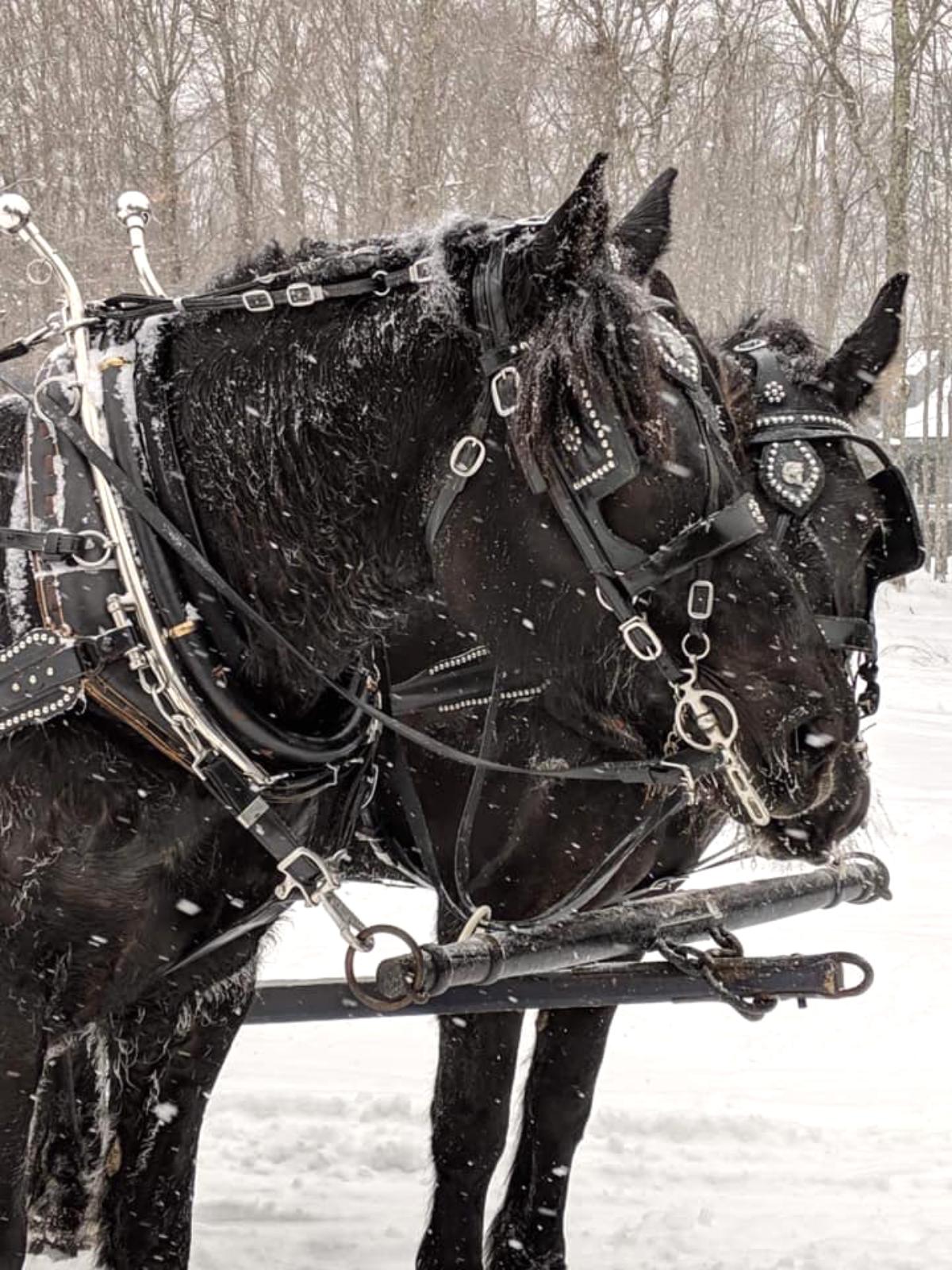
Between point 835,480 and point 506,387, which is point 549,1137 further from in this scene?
point 506,387

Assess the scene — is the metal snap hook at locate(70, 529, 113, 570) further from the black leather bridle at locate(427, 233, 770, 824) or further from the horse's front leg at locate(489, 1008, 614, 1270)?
the horse's front leg at locate(489, 1008, 614, 1270)

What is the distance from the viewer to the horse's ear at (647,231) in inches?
76.8

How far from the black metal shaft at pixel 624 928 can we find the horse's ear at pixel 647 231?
116 cm

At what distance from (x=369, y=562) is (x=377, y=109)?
37.2 ft

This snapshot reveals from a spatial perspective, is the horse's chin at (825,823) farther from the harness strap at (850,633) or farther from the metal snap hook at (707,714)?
the harness strap at (850,633)

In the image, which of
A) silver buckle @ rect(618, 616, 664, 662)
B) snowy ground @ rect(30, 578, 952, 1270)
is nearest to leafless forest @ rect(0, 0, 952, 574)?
snowy ground @ rect(30, 578, 952, 1270)

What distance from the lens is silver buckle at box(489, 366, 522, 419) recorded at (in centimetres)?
176

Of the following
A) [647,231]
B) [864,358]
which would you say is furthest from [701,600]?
[864,358]

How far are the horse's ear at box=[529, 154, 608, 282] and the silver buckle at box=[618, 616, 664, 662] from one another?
465 mm

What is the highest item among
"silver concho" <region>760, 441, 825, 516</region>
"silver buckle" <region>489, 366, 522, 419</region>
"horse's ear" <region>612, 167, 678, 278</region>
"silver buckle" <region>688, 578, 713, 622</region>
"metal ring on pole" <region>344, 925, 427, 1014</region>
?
"horse's ear" <region>612, 167, 678, 278</region>

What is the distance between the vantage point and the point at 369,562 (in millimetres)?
1895

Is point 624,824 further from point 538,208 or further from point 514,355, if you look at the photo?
point 538,208

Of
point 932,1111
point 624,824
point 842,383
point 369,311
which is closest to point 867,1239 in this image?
point 932,1111

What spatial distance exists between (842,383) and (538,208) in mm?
10085
